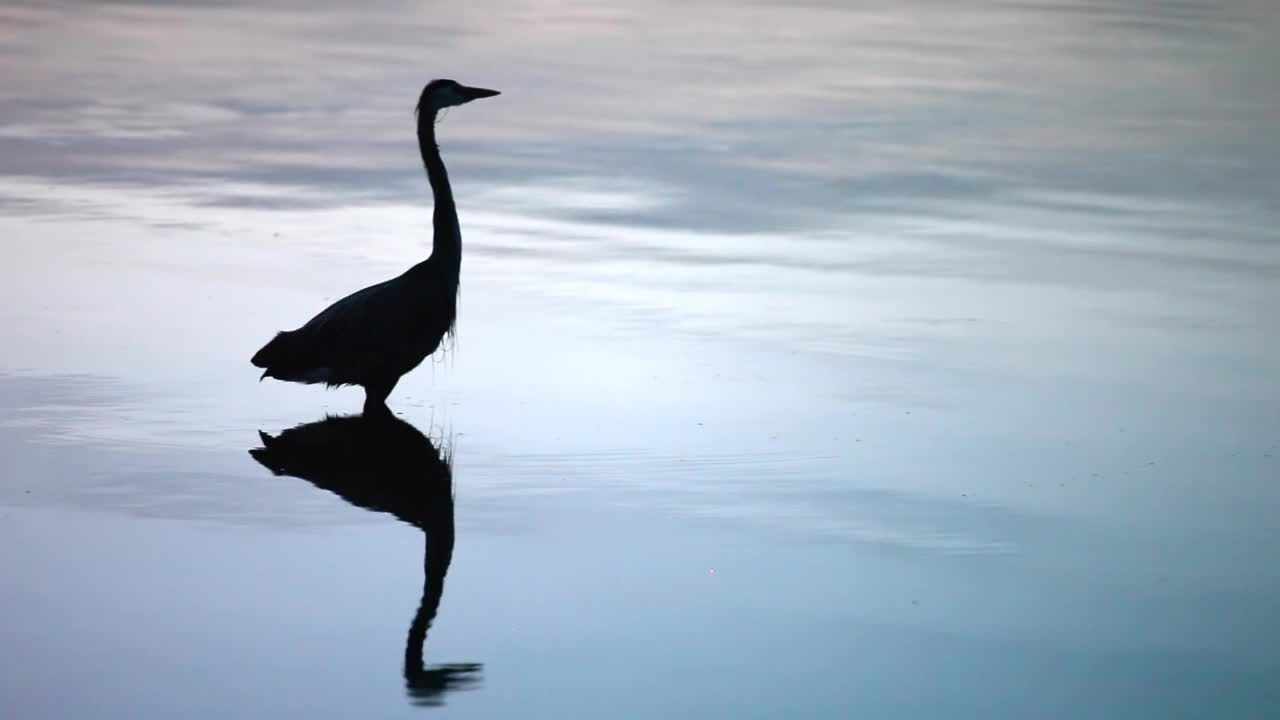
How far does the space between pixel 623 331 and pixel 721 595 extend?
12.5 ft

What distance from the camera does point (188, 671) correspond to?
17.3 ft

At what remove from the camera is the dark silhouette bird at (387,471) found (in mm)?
6199

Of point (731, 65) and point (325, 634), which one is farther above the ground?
point (731, 65)

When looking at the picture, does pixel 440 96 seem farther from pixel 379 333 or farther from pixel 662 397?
pixel 662 397

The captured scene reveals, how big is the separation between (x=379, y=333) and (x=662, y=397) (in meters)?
1.20

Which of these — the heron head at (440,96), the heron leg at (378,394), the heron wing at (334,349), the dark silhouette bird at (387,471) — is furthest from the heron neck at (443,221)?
the dark silhouette bird at (387,471)

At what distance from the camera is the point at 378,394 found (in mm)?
8555

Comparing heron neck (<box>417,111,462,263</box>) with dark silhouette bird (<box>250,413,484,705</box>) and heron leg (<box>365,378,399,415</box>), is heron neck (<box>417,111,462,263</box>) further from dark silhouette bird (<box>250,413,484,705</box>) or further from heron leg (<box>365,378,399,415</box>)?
dark silhouette bird (<box>250,413,484,705</box>)

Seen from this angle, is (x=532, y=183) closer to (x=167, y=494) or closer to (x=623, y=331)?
(x=623, y=331)

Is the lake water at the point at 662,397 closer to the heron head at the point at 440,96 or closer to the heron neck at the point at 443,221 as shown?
the heron neck at the point at 443,221

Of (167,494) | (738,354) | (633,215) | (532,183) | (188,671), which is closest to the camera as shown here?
(188,671)

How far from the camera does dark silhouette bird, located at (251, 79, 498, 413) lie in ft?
27.7

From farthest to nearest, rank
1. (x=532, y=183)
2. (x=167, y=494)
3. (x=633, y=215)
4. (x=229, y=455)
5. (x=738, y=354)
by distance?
(x=532, y=183) < (x=633, y=215) < (x=738, y=354) < (x=229, y=455) < (x=167, y=494)

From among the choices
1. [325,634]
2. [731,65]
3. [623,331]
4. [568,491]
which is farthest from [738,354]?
[731,65]
